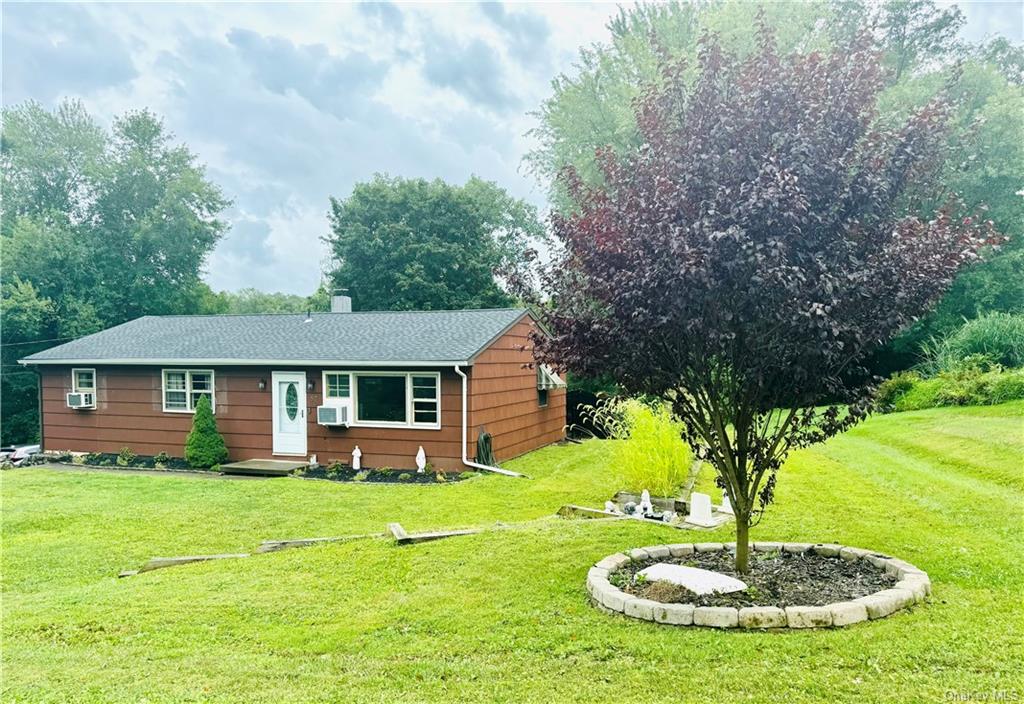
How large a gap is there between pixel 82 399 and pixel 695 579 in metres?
15.2

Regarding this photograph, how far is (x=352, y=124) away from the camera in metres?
20.6

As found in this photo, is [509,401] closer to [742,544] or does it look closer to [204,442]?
[204,442]

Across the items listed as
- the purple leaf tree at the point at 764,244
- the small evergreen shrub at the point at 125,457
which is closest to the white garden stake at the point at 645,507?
the purple leaf tree at the point at 764,244

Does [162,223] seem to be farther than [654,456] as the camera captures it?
Yes

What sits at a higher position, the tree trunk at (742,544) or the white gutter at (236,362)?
the white gutter at (236,362)

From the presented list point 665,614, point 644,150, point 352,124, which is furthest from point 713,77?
point 352,124

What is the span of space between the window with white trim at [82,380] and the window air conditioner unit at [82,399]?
0.67ft

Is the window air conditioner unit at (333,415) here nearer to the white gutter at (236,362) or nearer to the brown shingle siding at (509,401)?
the white gutter at (236,362)

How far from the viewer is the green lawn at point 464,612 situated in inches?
132

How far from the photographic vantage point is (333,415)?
12.9 metres

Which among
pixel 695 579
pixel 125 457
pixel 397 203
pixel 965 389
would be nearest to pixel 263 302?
pixel 397 203

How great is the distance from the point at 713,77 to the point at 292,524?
6931mm

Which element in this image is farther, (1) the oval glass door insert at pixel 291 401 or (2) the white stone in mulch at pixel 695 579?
(1) the oval glass door insert at pixel 291 401

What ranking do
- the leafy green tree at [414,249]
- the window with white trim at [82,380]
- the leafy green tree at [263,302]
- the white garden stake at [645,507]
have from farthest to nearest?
the leafy green tree at [263,302]
the leafy green tree at [414,249]
the window with white trim at [82,380]
the white garden stake at [645,507]
